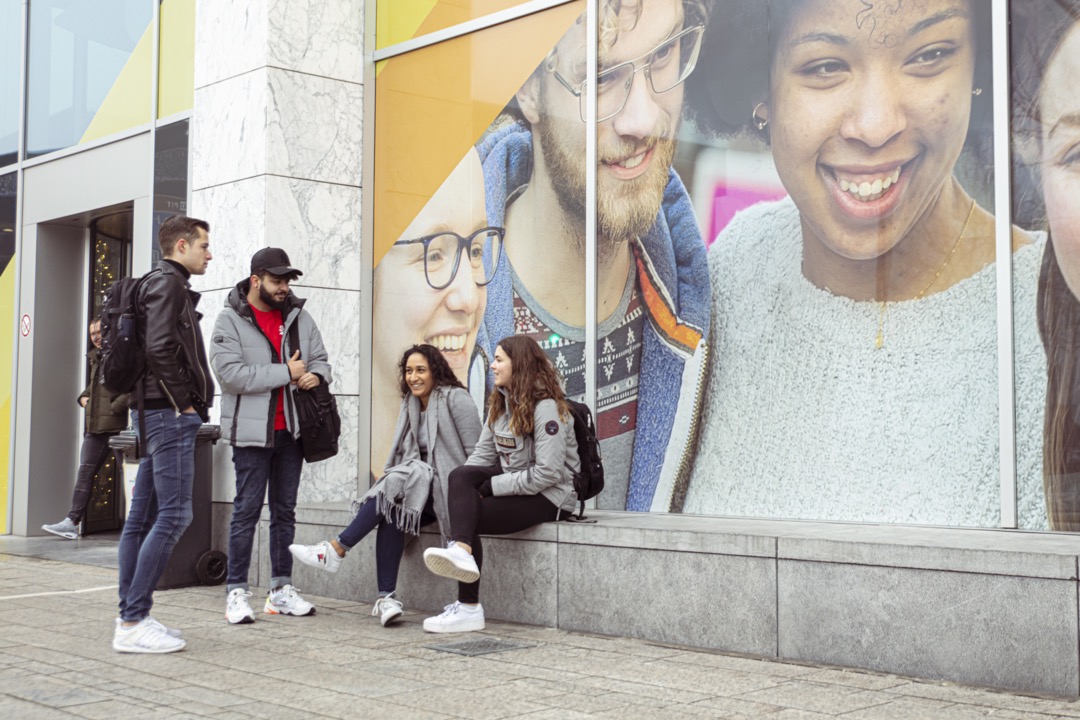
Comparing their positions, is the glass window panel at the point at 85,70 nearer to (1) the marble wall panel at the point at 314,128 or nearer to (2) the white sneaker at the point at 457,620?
→ (1) the marble wall panel at the point at 314,128

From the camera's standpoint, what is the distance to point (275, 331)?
6.76 meters

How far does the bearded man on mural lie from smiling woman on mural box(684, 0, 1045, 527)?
0.22 meters

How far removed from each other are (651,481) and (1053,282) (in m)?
2.54

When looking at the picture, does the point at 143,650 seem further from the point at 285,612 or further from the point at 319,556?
the point at 285,612

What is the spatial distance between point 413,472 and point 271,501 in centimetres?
92

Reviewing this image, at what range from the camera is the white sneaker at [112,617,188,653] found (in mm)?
5605

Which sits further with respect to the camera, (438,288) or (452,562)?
(438,288)

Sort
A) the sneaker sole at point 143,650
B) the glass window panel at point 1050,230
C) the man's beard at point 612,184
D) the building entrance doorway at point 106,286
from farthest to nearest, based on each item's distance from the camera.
→ the building entrance doorway at point 106,286, the man's beard at point 612,184, the glass window panel at point 1050,230, the sneaker sole at point 143,650

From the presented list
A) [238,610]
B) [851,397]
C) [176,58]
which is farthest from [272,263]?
[176,58]

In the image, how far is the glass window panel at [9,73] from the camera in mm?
11680

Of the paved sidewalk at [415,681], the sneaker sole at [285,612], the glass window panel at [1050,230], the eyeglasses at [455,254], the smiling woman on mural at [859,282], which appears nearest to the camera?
the paved sidewalk at [415,681]

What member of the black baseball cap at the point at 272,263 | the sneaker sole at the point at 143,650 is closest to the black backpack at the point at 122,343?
the black baseball cap at the point at 272,263

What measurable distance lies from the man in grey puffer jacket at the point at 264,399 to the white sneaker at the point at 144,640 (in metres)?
0.82

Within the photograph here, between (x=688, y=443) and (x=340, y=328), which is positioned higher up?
(x=340, y=328)
